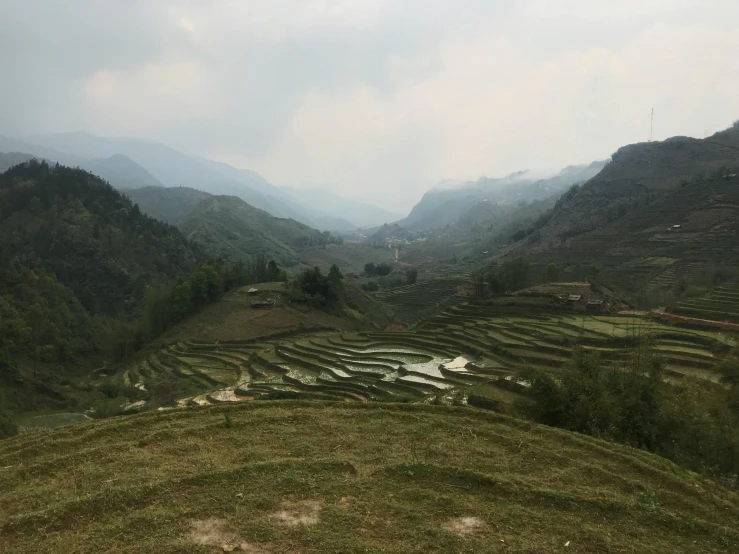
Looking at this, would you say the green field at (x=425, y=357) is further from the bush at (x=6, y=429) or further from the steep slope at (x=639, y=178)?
the steep slope at (x=639, y=178)

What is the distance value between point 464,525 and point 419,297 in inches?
2834

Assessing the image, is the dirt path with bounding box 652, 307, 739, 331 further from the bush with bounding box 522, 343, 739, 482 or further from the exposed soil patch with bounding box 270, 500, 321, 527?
the exposed soil patch with bounding box 270, 500, 321, 527

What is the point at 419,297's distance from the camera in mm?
79500

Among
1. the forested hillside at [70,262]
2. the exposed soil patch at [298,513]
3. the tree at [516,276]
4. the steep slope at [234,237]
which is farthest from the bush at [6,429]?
the steep slope at [234,237]

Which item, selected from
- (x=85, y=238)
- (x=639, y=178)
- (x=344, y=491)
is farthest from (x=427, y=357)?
(x=639, y=178)

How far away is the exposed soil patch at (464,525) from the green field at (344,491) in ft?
0.11

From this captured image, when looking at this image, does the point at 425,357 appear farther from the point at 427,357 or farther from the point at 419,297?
the point at 419,297

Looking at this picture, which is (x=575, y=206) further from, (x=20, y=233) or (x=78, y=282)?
(x=20, y=233)

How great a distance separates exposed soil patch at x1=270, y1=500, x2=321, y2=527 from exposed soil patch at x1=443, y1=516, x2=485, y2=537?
92.2 inches

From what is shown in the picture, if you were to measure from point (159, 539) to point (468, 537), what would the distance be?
5.09 m

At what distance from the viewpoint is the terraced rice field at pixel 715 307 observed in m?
33.0

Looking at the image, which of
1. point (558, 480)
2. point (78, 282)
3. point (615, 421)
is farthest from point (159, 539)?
point (78, 282)

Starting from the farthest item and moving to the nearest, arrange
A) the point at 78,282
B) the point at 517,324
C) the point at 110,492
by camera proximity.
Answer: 1. the point at 78,282
2. the point at 517,324
3. the point at 110,492

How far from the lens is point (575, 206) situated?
135375mm
